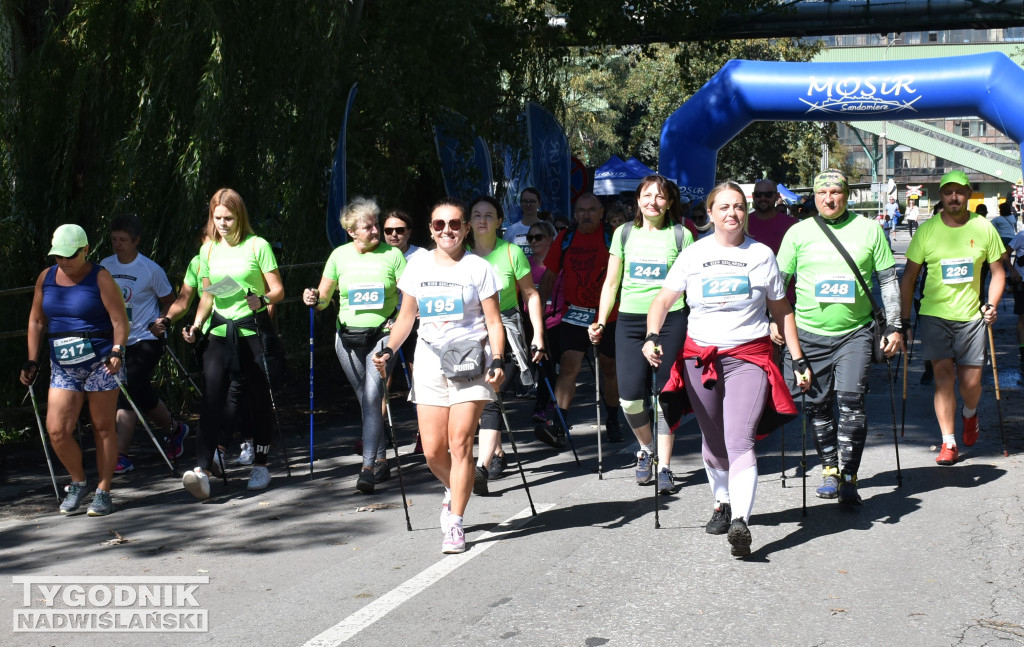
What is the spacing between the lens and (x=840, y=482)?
6781mm

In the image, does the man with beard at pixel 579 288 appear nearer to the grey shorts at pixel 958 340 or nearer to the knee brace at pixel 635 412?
the knee brace at pixel 635 412

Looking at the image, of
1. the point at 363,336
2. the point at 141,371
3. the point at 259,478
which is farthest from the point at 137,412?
the point at 363,336

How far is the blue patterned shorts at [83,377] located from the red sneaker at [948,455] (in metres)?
5.13

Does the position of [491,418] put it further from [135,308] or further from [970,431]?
[970,431]

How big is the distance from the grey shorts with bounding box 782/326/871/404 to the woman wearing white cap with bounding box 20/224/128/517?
3.86 m

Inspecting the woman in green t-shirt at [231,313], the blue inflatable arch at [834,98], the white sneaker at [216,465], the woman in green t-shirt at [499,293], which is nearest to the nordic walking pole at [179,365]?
the white sneaker at [216,465]

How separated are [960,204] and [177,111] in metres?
5.82

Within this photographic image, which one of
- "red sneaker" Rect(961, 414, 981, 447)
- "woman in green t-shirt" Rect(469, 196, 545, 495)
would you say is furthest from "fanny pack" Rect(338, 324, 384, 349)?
"red sneaker" Rect(961, 414, 981, 447)

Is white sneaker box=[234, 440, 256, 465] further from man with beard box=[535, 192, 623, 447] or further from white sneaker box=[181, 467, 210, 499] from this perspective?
man with beard box=[535, 192, 623, 447]

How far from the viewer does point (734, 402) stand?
19.2ft

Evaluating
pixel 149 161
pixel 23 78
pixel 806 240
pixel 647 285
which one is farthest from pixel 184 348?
pixel 806 240

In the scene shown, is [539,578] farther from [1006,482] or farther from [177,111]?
[177,111]

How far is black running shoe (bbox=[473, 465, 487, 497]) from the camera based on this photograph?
7.30 metres

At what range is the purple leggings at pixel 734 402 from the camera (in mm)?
5824
